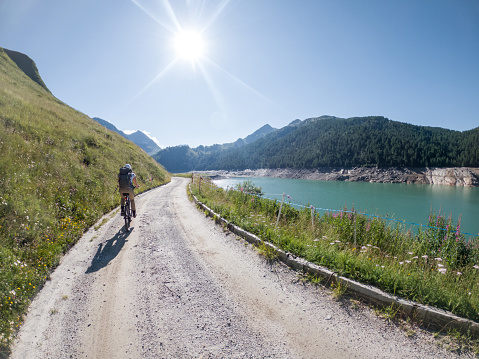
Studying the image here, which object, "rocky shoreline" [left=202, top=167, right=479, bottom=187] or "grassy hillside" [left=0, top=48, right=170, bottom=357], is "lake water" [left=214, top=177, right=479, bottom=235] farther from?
"rocky shoreline" [left=202, top=167, right=479, bottom=187]

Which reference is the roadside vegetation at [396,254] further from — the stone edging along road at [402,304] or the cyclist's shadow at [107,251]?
the cyclist's shadow at [107,251]

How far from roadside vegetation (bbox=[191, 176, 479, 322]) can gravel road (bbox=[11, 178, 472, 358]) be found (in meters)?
0.84

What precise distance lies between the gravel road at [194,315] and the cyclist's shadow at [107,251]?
2.2 inches

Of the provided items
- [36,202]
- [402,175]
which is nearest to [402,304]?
[36,202]

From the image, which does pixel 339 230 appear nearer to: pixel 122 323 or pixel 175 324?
pixel 175 324

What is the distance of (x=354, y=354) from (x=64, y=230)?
9.19 m

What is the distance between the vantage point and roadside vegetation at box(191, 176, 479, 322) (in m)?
4.11

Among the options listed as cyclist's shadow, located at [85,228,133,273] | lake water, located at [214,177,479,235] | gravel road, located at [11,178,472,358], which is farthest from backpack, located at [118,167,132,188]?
lake water, located at [214,177,479,235]

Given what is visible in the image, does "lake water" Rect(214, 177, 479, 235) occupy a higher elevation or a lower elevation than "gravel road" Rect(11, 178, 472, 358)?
lower

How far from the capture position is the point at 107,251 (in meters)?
6.90

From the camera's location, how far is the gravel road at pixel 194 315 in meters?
3.26

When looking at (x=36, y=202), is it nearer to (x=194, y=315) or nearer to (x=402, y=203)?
(x=194, y=315)

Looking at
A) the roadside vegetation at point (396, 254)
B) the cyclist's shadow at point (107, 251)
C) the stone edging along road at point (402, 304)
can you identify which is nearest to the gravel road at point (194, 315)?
the cyclist's shadow at point (107, 251)

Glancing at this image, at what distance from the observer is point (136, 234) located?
8.56 m
